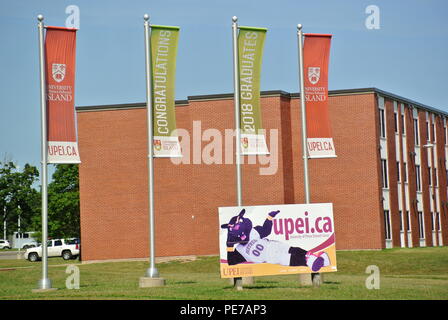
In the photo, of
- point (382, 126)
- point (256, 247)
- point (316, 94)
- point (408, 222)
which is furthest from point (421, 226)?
point (256, 247)

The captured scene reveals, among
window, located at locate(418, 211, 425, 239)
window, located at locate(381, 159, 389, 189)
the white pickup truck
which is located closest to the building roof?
window, located at locate(381, 159, 389, 189)

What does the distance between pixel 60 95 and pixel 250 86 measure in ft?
19.2

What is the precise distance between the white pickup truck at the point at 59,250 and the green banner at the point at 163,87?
38.2 metres

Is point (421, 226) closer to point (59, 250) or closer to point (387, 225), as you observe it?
point (387, 225)

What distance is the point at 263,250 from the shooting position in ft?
65.5

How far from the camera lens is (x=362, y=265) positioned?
39562 millimetres

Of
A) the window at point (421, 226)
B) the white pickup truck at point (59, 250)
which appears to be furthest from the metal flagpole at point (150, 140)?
the white pickup truck at point (59, 250)

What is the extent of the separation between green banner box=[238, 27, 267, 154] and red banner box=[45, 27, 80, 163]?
203 inches

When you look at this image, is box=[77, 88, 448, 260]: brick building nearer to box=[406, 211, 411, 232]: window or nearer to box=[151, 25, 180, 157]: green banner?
box=[406, 211, 411, 232]: window

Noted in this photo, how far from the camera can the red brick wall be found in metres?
47.0

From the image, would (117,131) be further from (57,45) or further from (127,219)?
(57,45)

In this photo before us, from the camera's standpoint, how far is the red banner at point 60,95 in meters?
21.7

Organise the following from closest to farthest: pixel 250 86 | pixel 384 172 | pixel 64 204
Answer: pixel 250 86 → pixel 384 172 → pixel 64 204
